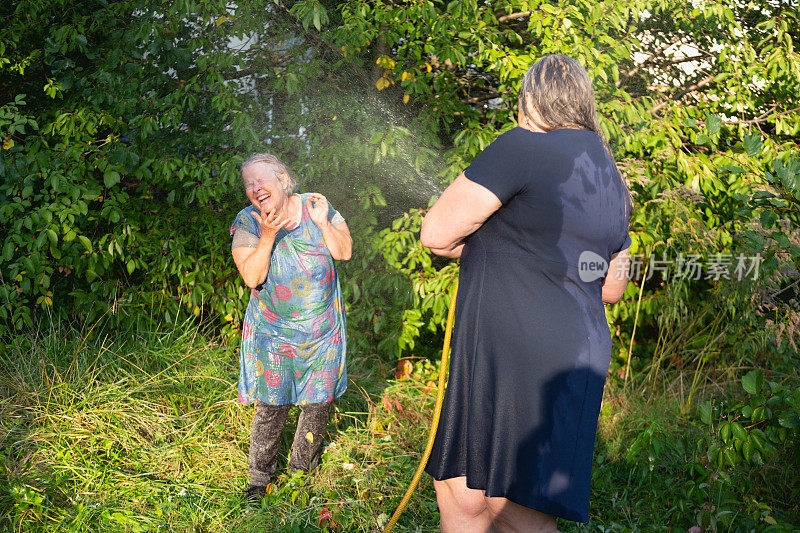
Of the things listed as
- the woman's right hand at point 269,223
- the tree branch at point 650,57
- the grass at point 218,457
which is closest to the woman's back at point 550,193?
the woman's right hand at point 269,223

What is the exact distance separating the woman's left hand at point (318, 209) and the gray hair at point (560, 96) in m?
1.26

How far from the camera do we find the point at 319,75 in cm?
418

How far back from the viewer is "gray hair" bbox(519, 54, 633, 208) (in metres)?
1.75

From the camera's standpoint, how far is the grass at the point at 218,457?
9.27 feet

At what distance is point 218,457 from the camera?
11.0ft

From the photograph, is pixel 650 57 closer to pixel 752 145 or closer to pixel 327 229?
pixel 752 145

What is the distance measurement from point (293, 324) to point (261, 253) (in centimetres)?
37

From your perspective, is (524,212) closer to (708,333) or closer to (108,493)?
(108,493)

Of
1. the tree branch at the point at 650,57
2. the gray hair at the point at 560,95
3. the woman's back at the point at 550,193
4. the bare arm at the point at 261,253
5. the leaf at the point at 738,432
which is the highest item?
the tree branch at the point at 650,57

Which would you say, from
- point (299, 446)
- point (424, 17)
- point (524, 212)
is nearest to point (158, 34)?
point (424, 17)

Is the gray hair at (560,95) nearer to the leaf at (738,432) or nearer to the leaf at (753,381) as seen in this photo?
the leaf at (753,381)

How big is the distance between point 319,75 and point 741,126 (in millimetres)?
2678

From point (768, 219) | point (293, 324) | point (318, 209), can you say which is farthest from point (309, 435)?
point (768, 219)

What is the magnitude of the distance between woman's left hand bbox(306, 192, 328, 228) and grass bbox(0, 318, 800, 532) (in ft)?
3.96
